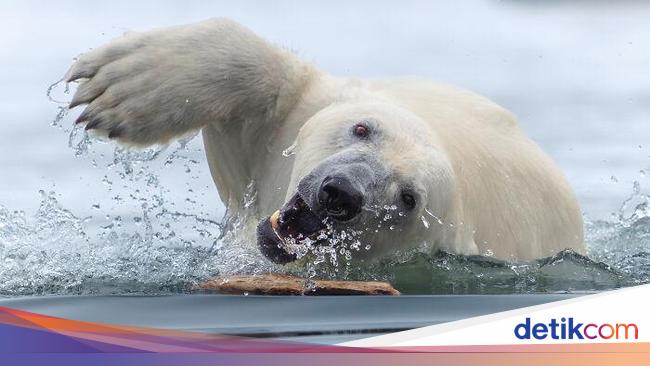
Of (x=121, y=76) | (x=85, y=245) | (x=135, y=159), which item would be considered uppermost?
(x=121, y=76)

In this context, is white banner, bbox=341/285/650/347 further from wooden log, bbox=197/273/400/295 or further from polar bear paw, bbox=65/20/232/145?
polar bear paw, bbox=65/20/232/145

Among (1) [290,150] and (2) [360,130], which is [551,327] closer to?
(2) [360,130]

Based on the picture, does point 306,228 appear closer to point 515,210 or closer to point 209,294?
point 209,294

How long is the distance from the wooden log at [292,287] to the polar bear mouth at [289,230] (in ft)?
0.68

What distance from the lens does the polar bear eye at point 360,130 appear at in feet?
15.3

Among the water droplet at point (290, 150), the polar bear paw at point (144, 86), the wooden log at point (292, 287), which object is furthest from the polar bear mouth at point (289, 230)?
the polar bear paw at point (144, 86)

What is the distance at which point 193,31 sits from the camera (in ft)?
17.0

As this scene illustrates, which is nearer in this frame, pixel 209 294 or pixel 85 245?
pixel 209 294

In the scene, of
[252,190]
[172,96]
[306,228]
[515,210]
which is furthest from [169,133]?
[515,210]

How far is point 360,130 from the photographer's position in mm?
4672

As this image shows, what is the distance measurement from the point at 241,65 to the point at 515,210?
141 centimetres

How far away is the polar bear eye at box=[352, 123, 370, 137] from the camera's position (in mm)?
4656

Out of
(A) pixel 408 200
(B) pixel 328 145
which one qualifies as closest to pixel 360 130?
(B) pixel 328 145

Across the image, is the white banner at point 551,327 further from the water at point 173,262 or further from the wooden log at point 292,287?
the water at point 173,262
